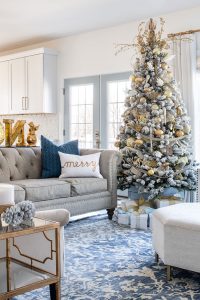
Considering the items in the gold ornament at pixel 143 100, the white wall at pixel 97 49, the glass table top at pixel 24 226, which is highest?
the white wall at pixel 97 49

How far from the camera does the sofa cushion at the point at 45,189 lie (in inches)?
173

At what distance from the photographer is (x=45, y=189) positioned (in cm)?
449

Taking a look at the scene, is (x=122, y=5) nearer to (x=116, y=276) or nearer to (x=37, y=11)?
(x=37, y=11)

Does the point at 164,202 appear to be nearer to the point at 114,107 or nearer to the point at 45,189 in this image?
the point at 45,189

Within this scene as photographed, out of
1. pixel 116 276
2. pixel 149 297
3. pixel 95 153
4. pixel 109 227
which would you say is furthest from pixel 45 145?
pixel 149 297

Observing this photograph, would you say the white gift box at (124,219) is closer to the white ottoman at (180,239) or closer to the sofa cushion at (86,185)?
the sofa cushion at (86,185)

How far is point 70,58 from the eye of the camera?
745 cm

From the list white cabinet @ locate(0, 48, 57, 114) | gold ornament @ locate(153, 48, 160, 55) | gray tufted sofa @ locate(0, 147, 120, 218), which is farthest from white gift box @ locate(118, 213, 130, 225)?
white cabinet @ locate(0, 48, 57, 114)

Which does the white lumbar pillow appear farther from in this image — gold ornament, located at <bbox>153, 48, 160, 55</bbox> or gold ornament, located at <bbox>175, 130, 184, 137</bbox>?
gold ornament, located at <bbox>153, 48, 160, 55</bbox>

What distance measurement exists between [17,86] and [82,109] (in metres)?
1.48

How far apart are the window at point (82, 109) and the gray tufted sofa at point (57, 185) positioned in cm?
173

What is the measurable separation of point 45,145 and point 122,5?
2.14 m

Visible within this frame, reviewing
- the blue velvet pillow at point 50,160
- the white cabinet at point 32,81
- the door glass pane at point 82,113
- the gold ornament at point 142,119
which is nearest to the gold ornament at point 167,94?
the gold ornament at point 142,119

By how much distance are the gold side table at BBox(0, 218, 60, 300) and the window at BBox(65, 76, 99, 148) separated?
446 cm
